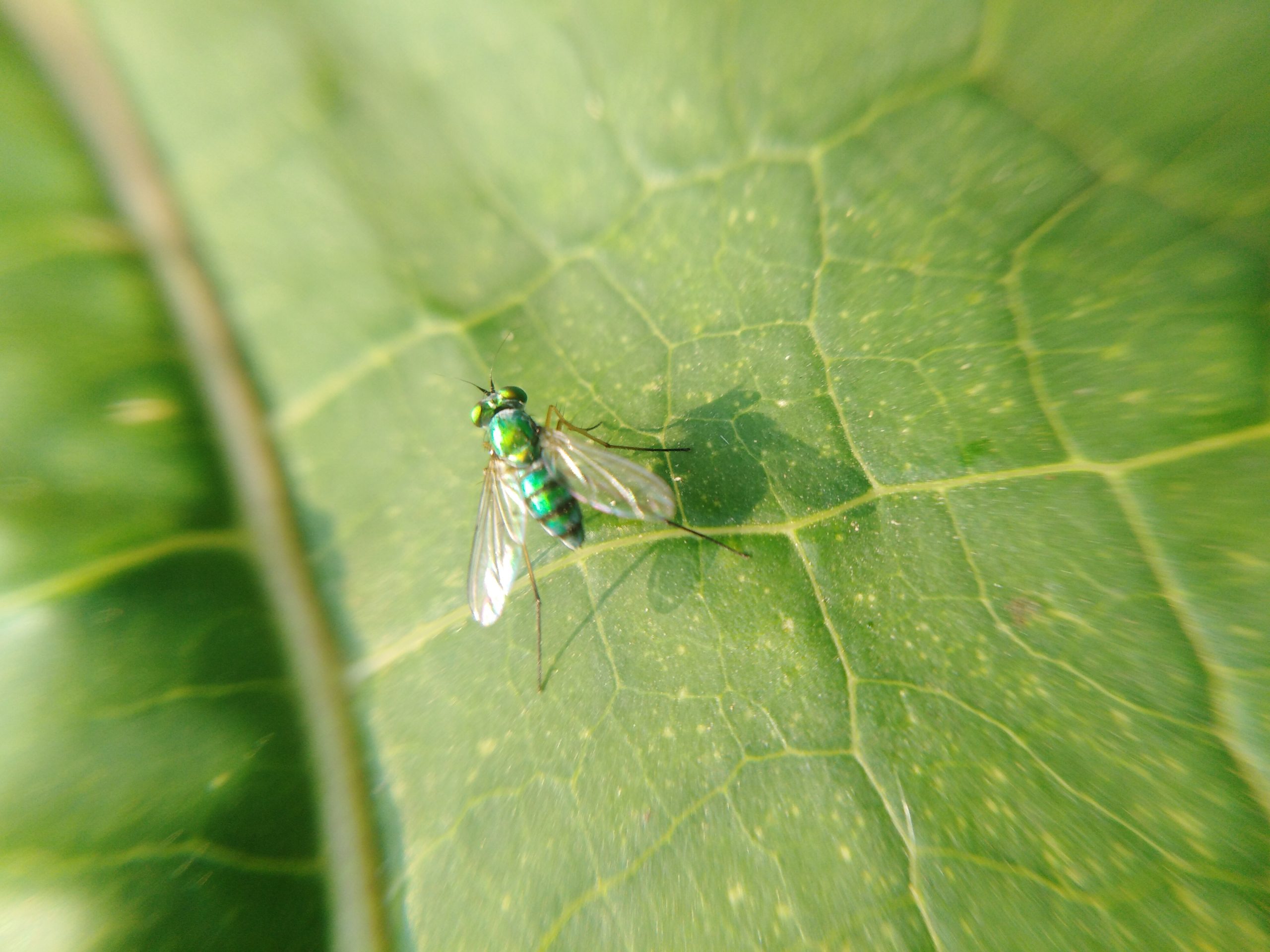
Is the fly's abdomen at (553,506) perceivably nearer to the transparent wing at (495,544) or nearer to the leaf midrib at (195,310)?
the transparent wing at (495,544)

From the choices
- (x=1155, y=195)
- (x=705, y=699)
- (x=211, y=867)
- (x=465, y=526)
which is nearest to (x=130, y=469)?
(x=465, y=526)

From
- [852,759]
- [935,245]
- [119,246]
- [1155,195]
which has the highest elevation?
[119,246]

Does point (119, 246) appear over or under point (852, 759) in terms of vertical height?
over

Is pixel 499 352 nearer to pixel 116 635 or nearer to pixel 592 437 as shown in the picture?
pixel 592 437

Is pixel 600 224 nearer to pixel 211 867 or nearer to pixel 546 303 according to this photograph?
pixel 546 303

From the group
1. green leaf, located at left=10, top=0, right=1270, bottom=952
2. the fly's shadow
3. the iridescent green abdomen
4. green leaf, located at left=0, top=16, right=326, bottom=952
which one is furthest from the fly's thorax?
green leaf, located at left=0, top=16, right=326, bottom=952

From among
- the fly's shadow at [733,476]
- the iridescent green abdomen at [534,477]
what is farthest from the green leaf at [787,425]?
the iridescent green abdomen at [534,477]

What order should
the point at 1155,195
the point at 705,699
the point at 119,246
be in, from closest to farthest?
the point at 1155,195 < the point at 705,699 < the point at 119,246
